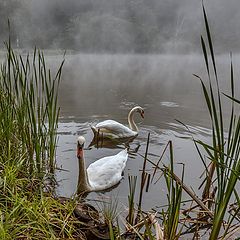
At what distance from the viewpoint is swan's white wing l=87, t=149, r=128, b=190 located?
150 inches

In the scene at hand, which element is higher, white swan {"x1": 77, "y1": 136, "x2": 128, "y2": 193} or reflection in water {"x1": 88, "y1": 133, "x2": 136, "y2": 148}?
white swan {"x1": 77, "y1": 136, "x2": 128, "y2": 193}

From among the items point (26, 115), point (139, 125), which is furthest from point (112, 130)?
point (26, 115)

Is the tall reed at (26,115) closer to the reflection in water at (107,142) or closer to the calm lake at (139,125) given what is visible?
the calm lake at (139,125)

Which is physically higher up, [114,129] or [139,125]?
[114,129]

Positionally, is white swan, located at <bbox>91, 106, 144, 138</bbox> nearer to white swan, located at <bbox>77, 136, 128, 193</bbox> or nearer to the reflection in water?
the reflection in water

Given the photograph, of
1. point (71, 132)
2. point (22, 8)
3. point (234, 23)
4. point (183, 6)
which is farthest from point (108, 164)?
point (183, 6)

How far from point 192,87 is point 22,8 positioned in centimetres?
2422

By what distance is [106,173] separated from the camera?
12.9 feet

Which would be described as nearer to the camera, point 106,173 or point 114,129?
point 106,173

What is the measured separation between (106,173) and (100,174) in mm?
68

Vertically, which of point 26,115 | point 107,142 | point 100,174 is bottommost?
point 107,142

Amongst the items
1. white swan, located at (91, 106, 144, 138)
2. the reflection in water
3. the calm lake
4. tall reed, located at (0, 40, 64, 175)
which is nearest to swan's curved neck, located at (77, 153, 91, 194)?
the calm lake

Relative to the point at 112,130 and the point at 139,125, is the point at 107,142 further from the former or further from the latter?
the point at 139,125

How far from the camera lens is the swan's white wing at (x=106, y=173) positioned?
3.81m
